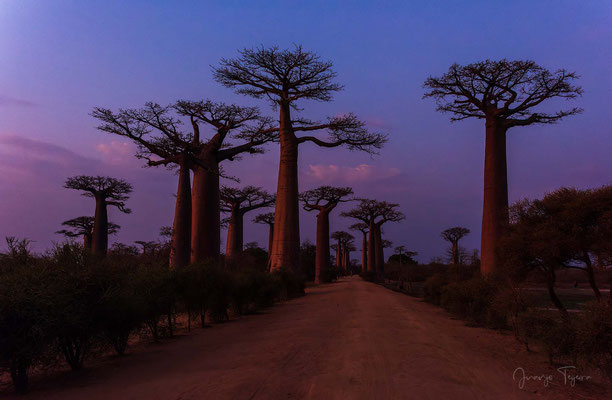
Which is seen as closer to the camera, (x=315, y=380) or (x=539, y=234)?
(x=315, y=380)

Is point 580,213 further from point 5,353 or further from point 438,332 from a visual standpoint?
point 5,353

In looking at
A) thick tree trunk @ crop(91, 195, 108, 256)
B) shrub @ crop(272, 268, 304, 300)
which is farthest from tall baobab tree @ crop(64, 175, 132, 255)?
shrub @ crop(272, 268, 304, 300)

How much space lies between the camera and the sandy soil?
4648 millimetres

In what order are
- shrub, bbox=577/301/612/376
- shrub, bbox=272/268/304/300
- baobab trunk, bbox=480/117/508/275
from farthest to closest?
1. shrub, bbox=272/268/304/300
2. baobab trunk, bbox=480/117/508/275
3. shrub, bbox=577/301/612/376

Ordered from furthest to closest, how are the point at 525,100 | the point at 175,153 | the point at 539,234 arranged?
the point at 175,153 < the point at 525,100 < the point at 539,234

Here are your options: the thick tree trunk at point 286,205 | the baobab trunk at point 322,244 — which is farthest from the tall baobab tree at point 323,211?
the thick tree trunk at point 286,205

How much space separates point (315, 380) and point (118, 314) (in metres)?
A: 3.00

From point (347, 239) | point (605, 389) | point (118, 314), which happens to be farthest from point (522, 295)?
point (347, 239)

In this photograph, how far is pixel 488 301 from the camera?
34.9ft

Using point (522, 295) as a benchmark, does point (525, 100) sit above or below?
above

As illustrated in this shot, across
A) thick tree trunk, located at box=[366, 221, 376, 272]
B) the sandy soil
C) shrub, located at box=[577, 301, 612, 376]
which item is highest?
thick tree trunk, located at box=[366, 221, 376, 272]

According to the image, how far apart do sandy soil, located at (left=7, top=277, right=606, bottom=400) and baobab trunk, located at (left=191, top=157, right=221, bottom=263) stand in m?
8.47

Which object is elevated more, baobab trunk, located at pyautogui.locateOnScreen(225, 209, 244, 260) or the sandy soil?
baobab trunk, located at pyautogui.locateOnScreen(225, 209, 244, 260)

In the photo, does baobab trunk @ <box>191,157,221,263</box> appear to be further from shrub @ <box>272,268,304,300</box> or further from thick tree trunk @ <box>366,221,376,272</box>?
thick tree trunk @ <box>366,221,376,272</box>
